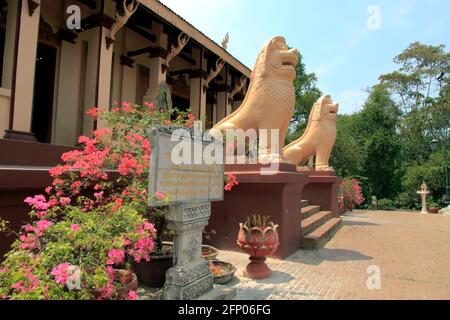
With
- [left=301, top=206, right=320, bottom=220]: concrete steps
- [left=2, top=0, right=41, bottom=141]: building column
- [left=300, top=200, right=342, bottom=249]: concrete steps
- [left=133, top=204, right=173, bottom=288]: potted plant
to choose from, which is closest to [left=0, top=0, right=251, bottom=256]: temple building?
[left=2, top=0, right=41, bottom=141]: building column

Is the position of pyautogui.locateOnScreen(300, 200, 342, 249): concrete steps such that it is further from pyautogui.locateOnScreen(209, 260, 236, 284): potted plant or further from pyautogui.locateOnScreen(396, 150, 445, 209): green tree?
pyautogui.locateOnScreen(396, 150, 445, 209): green tree

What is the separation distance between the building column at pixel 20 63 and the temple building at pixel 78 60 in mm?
Answer: 11

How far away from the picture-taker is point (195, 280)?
285 centimetres

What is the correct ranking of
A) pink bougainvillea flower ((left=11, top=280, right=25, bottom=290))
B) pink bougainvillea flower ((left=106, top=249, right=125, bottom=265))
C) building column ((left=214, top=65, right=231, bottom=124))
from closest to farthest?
pink bougainvillea flower ((left=11, top=280, right=25, bottom=290)), pink bougainvillea flower ((left=106, top=249, right=125, bottom=265)), building column ((left=214, top=65, right=231, bottom=124))

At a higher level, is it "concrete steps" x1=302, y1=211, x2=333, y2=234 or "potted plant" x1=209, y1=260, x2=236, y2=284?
"concrete steps" x1=302, y1=211, x2=333, y2=234

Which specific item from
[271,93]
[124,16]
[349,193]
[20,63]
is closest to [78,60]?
[124,16]

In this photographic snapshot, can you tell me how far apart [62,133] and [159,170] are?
4743 mm

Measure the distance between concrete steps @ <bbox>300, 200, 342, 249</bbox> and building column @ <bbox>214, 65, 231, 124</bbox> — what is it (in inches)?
166

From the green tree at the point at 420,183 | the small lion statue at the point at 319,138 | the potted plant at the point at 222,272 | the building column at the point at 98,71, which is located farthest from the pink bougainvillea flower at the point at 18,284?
the green tree at the point at 420,183

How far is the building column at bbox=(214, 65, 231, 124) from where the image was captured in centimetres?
1051

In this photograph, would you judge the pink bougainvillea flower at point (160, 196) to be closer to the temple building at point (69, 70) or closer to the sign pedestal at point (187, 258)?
the sign pedestal at point (187, 258)

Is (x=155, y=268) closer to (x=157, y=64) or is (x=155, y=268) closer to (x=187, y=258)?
A: (x=187, y=258)
